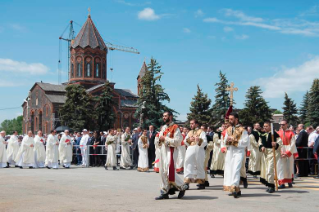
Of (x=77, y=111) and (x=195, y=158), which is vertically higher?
(x=77, y=111)

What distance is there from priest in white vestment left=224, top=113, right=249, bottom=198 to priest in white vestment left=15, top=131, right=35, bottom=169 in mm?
15105

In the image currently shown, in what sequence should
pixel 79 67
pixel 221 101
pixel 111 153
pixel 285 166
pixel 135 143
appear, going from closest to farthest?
pixel 285 166, pixel 111 153, pixel 135 143, pixel 221 101, pixel 79 67

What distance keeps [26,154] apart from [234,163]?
15.5 meters

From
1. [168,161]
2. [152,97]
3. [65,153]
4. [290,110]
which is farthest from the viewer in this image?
[290,110]

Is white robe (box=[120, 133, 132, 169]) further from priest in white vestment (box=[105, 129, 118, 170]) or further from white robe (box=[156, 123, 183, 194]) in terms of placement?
white robe (box=[156, 123, 183, 194])

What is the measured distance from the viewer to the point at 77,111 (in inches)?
2360

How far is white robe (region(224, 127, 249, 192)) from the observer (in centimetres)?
933

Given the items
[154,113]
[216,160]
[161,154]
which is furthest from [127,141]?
[154,113]

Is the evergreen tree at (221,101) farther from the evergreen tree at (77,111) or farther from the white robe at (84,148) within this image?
the white robe at (84,148)

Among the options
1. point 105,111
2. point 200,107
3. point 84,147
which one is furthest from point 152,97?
point 84,147

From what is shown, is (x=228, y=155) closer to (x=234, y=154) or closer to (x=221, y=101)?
(x=234, y=154)

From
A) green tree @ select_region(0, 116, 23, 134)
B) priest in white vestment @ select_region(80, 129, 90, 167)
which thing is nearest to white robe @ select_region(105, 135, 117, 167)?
priest in white vestment @ select_region(80, 129, 90, 167)

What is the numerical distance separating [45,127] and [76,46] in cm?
1597

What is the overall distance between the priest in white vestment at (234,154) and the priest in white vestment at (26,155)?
1510 centimetres
